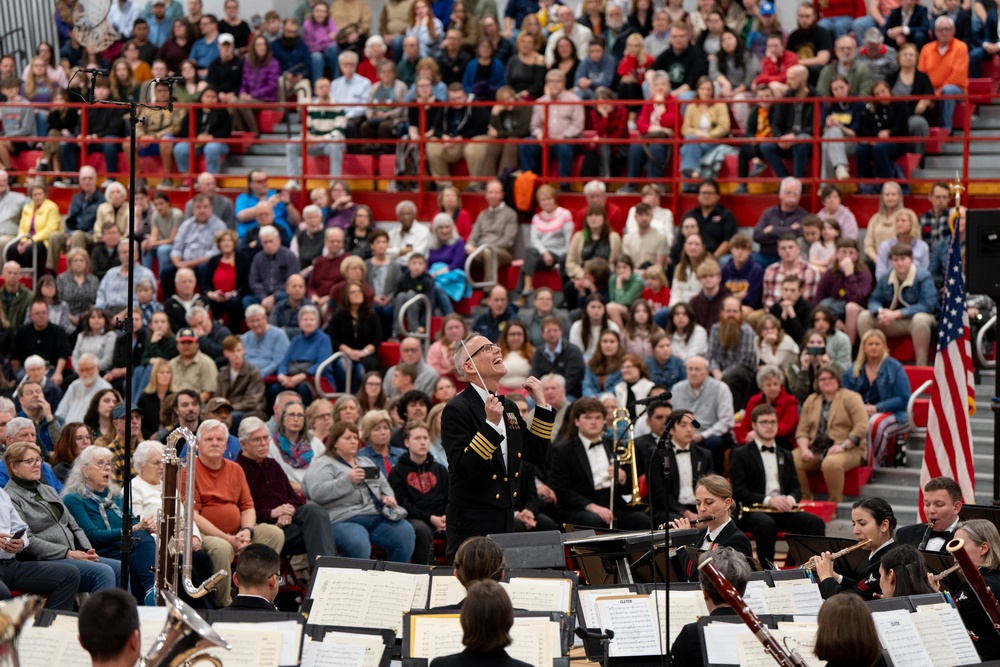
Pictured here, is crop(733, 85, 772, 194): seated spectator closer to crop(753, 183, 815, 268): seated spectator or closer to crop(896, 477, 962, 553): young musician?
crop(753, 183, 815, 268): seated spectator

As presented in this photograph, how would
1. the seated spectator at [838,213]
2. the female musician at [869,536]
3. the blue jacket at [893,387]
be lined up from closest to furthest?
1. the female musician at [869,536]
2. the blue jacket at [893,387]
3. the seated spectator at [838,213]

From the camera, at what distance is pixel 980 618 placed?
738cm

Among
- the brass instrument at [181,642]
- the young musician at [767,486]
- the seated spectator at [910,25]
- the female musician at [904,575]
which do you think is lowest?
the young musician at [767,486]

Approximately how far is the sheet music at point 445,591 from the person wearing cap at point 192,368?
619cm

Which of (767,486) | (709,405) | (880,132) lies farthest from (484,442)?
(880,132)

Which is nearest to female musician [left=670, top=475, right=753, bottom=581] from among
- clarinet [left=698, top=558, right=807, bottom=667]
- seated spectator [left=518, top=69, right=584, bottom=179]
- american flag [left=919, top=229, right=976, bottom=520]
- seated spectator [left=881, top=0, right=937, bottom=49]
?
clarinet [left=698, top=558, right=807, bottom=667]

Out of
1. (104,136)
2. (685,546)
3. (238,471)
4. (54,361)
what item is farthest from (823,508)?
(104,136)

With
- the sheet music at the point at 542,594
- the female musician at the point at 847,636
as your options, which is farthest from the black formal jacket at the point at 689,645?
the female musician at the point at 847,636

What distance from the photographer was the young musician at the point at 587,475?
1131 centimetres

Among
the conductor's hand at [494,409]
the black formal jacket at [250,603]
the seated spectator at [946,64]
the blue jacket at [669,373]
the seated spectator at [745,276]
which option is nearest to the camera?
the black formal jacket at [250,603]

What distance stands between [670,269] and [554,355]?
1915 millimetres

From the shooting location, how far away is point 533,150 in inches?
638

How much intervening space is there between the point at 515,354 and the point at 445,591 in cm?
613

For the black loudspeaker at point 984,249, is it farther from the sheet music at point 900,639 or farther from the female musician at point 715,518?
the sheet music at point 900,639
